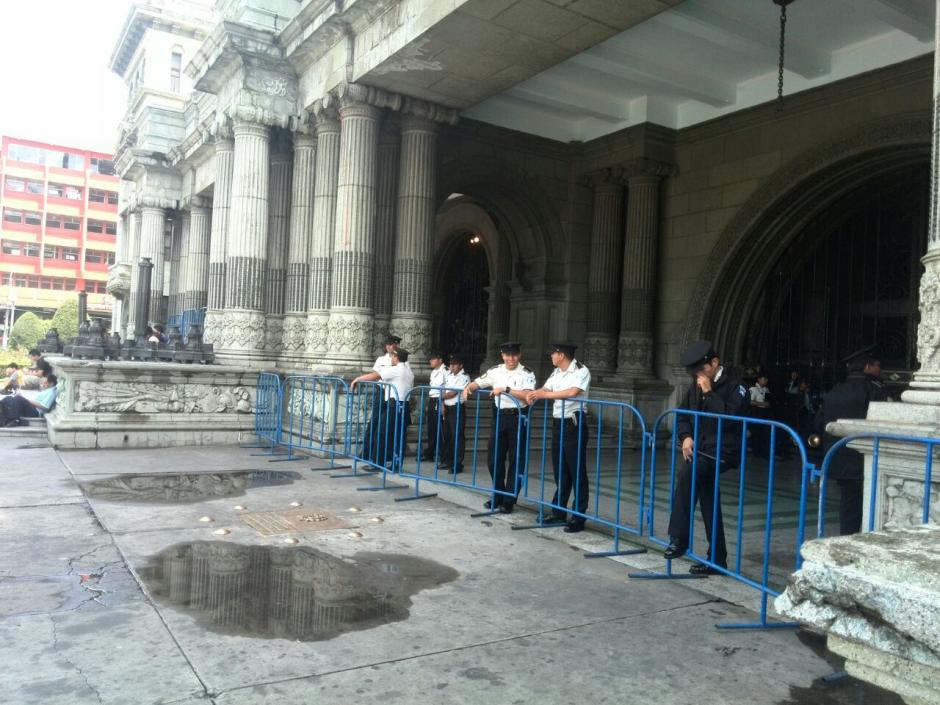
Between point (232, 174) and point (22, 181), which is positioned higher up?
point (22, 181)

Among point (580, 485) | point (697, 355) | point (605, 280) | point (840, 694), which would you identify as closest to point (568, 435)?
point (580, 485)

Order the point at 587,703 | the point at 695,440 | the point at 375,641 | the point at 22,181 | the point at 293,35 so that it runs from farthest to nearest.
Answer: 1. the point at 22,181
2. the point at 293,35
3. the point at 695,440
4. the point at 375,641
5. the point at 587,703

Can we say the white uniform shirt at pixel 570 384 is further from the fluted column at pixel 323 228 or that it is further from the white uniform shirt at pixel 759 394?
the white uniform shirt at pixel 759 394

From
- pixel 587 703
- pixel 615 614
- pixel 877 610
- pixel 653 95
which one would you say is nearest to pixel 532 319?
pixel 653 95

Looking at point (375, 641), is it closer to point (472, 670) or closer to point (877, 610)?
point (472, 670)

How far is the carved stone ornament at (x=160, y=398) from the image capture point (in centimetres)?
1078

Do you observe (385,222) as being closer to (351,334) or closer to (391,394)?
(351,334)

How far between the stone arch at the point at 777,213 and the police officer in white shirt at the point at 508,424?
7.43 metres

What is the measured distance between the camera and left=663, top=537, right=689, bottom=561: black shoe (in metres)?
5.14

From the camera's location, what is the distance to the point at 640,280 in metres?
14.4

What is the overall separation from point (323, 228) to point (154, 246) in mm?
11146

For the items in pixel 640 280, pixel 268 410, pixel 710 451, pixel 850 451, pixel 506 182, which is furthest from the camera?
pixel 506 182

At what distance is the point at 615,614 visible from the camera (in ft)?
14.2

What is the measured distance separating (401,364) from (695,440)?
16.8ft
